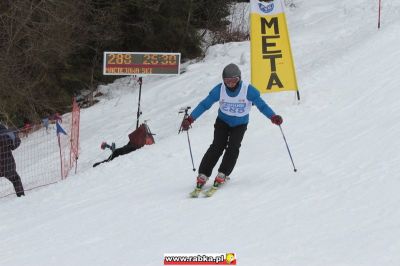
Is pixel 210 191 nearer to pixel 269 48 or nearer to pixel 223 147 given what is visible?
pixel 223 147

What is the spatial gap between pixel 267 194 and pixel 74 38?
44.5 feet

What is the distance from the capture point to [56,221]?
6.36m

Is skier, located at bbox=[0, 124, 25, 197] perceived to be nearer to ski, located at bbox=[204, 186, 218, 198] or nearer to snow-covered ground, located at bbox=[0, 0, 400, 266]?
snow-covered ground, located at bbox=[0, 0, 400, 266]

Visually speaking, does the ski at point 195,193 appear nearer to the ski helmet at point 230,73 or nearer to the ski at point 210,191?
the ski at point 210,191

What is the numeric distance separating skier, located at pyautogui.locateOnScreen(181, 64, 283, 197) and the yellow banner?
12.2ft

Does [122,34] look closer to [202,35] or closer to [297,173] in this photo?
[202,35]

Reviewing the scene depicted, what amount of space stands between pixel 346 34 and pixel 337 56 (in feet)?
11.8

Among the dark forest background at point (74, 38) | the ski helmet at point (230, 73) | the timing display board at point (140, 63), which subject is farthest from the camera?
the dark forest background at point (74, 38)

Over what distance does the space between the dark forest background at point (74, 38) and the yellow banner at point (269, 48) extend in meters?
6.74

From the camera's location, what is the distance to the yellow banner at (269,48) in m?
10.1

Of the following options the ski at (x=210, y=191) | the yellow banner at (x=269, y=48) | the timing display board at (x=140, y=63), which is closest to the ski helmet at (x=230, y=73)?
the ski at (x=210, y=191)

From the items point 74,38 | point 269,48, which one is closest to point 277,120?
point 269,48

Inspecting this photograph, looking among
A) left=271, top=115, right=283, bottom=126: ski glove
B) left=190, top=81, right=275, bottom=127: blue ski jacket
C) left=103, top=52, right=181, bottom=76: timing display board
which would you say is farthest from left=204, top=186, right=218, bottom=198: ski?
left=103, top=52, right=181, bottom=76: timing display board

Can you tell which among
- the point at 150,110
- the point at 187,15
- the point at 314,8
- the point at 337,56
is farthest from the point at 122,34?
the point at 337,56
